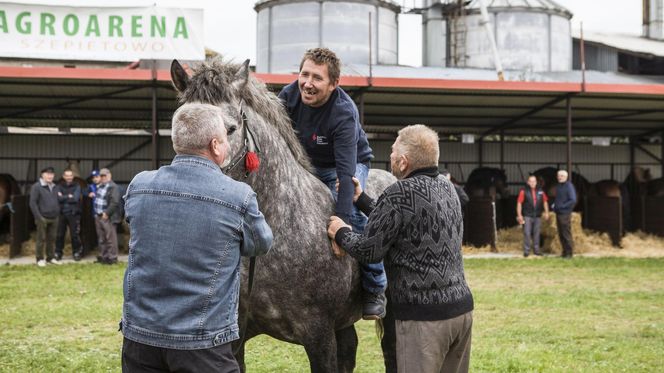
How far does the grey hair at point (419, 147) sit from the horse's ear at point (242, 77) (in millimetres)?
811

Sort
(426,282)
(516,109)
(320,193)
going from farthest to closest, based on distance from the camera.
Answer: (516,109)
(320,193)
(426,282)

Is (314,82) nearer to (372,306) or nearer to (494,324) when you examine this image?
(372,306)

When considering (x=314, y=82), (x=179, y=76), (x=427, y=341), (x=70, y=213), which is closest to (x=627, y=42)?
(x=70, y=213)

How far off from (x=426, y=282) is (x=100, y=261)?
41.2 feet

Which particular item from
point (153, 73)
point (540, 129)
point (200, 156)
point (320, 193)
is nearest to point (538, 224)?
point (540, 129)

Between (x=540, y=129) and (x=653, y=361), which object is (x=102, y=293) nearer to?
(x=653, y=361)

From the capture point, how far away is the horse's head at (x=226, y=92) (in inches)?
127

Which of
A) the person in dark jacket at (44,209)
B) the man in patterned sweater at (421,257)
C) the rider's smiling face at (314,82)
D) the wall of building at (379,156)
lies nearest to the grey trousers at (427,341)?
the man in patterned sweater at (421,257)

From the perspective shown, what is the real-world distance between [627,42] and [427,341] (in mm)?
36153

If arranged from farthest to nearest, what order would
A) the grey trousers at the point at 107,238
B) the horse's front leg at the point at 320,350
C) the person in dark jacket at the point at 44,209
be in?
the grey trousers at the point at 107,238 → the person in dark jacket at the point at 44,209 → the horse's front leg at the point at 320,350

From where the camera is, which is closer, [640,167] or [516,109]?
[516,109]

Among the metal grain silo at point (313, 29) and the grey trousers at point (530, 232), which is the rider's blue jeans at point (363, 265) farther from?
the metal grain silo at point (313, 29)

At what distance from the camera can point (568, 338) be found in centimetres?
746

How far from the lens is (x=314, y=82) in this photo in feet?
12.6
